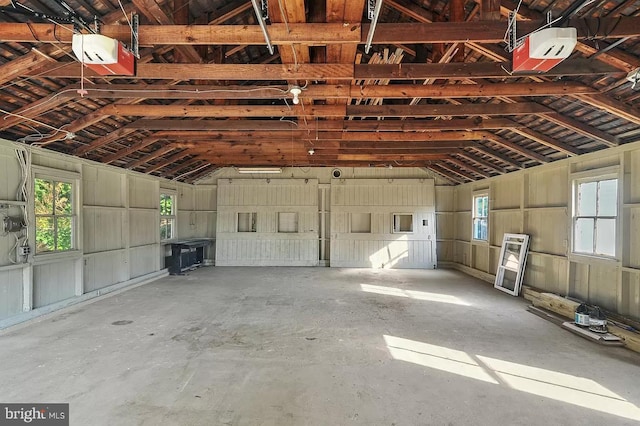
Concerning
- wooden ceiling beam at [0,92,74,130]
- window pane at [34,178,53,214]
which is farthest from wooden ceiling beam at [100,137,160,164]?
wooden ceiling beam at [0,92,74,130]

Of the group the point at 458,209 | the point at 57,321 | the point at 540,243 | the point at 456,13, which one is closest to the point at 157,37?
the point at 456,13

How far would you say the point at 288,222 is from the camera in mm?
10750

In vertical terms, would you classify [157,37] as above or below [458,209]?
above

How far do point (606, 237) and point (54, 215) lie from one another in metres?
9.06

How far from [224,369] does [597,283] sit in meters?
5.70

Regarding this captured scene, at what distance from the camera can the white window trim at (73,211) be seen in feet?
15.9

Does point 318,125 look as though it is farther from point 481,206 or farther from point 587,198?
point 481,206

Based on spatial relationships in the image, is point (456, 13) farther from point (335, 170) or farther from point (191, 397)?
point (335, 170)

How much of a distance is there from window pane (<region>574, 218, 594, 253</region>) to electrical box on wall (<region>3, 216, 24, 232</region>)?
8.94 metres

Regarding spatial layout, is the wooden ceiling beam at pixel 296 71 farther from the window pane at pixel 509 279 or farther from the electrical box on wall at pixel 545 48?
the window pane at pixel 509 279

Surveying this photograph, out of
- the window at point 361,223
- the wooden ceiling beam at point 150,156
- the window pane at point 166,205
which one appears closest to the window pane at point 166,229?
the window pane at point 166,205

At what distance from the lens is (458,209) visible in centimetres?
1022

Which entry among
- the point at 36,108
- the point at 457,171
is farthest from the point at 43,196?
the point at 457,171

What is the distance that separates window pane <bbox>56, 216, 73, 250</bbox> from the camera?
213 inches
